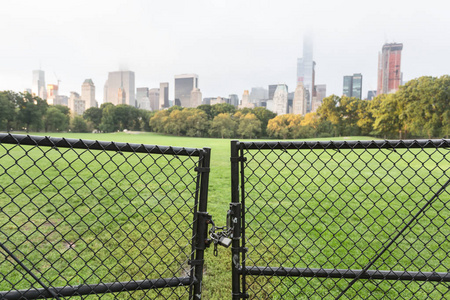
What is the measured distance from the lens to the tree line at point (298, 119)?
35.7m

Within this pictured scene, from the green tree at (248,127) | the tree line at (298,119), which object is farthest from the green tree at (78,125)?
the green tree at (248,127)

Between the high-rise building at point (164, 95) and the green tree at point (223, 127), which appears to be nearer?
the green tree at point (223, 127)

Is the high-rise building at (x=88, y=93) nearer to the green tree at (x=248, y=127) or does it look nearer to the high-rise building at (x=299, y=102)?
the high-rise building at (x=299, y=102)

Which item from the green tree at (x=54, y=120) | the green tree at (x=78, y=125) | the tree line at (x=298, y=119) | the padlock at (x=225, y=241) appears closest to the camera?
the padlock at (x=225, y=241)

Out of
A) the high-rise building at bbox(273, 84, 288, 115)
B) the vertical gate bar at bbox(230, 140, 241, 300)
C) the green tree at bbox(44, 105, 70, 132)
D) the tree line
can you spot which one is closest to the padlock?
the vertical gate bar at bbox(230, 140, 241, 300)

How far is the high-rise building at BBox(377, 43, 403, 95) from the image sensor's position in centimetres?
15288

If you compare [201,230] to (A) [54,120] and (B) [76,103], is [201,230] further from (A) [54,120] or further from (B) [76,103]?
(B) [76,103]

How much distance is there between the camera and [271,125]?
63562 millimetres

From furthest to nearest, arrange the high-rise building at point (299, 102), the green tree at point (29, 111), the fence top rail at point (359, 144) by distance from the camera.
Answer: the high-rise building at point (299, 102)
the green tree at point (29, 111)
the fence top rail at point (359, 144)

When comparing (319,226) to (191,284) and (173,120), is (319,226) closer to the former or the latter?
(191,284)

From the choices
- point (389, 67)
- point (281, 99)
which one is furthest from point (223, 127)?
point (389, 67)

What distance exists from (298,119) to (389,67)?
125 meters

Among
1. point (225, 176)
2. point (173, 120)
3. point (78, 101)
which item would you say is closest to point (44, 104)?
point (173, 120)

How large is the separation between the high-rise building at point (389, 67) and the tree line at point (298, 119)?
108m
